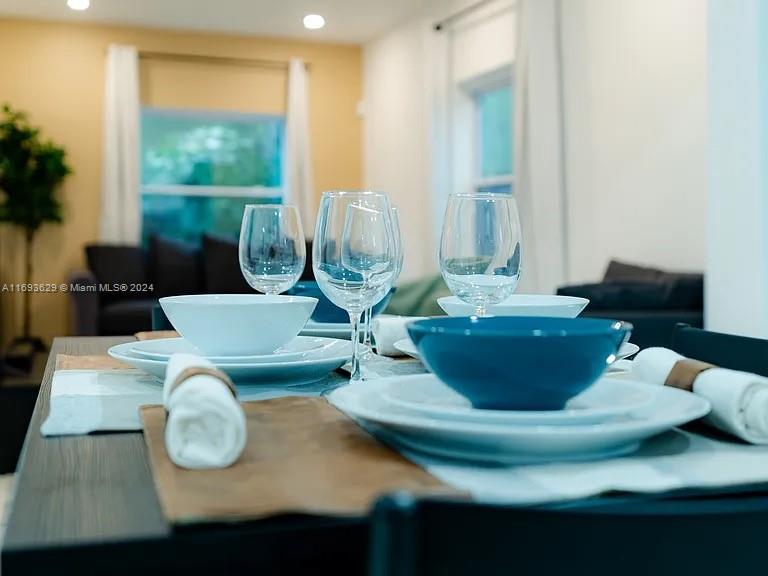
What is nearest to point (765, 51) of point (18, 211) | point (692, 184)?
point (692, 184)

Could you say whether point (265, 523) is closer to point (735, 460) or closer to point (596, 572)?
point (596, 572)

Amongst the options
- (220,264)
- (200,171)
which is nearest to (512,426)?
(220,264)

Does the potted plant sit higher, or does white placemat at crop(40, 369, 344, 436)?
the potted plant

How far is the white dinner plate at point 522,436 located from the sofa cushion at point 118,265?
6.12 meters

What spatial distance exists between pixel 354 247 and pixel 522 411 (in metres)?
0.37

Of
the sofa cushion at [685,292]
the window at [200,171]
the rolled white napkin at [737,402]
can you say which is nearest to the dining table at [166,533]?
the rolled white napkin at [737,402]

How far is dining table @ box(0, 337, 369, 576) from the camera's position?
0.48 m

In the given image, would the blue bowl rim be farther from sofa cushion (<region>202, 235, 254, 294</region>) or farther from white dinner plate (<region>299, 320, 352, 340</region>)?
sofa cushion (<region>202, 235, 254, 294</region>)

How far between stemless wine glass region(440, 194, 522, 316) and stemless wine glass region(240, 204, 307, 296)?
1.00 feet

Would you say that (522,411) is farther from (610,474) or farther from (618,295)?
(618,295)

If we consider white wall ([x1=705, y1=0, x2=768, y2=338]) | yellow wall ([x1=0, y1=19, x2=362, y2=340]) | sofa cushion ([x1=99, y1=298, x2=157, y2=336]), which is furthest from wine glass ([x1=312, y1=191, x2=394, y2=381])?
yellow wall ([x1=0, y1=19, x2=362, y2=340])

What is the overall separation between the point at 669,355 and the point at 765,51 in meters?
2.26

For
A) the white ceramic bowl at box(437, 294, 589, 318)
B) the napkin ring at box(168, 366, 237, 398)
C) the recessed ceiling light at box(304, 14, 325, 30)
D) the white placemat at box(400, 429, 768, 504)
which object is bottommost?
the white placemat at box(400, 429, 768, 504)

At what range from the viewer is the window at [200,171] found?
7328 millimetres
